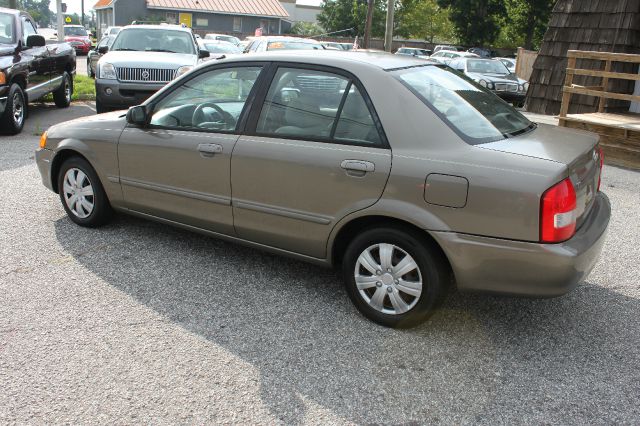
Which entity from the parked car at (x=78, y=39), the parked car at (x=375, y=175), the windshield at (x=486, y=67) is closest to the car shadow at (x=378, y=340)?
the parked car at (x=375, y=175)

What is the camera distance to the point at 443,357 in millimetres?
3459

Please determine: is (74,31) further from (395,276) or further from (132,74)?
(395,276)

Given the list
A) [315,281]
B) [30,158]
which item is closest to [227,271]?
[315,281]

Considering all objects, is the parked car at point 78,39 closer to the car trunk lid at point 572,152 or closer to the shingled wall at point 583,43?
the shingled wall at point 583,43

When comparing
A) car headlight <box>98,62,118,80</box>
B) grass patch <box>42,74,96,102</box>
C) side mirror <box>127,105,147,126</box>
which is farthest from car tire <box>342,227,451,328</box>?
grass patch <box>42,74,96,102</box>

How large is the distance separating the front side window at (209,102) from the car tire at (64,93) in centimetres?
913

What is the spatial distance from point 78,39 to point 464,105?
4047 cm

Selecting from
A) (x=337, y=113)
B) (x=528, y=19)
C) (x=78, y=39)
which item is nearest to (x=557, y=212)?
(x=337, y=113)

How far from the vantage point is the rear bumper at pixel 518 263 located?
3221 millimetres

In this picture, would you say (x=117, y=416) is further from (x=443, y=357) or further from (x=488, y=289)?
(x=488, y=289)

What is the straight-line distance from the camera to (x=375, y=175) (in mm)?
3580

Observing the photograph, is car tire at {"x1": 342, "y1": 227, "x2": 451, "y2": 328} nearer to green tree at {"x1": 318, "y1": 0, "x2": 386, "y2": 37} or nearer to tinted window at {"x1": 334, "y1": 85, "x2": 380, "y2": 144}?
tinted window at {"x1": 334, "y1": 85, "x2": 380, "y2": 144}

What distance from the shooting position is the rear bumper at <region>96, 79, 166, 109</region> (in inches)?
417

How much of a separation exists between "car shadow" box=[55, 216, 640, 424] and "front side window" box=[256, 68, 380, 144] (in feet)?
3.64
